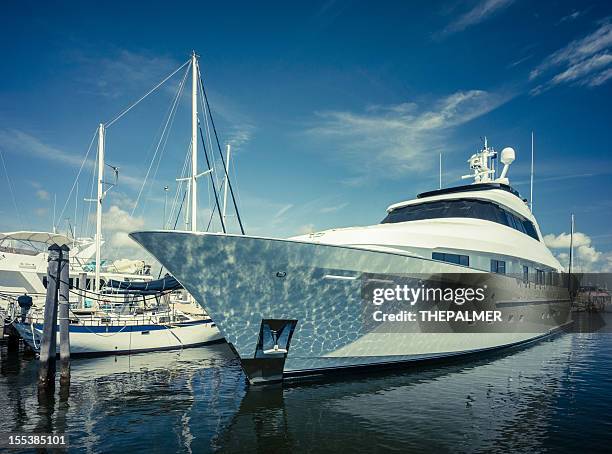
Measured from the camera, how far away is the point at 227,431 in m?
8.52

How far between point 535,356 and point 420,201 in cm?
740

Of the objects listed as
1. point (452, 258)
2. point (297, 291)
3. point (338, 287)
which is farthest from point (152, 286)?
point (452, 258)

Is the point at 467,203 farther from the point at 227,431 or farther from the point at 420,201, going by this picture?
the point at 227,431

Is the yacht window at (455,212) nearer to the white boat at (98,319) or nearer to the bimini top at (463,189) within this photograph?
the bimini top at (463,189)

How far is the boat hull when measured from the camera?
1842 cm

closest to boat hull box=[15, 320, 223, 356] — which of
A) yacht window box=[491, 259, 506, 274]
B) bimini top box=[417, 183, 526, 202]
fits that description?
bimini top box=[417, 183, 526, 202]

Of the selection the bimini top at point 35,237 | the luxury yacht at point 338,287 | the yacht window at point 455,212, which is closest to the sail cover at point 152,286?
the luxury yacht at point 338,287

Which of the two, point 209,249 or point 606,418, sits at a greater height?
point 209,249

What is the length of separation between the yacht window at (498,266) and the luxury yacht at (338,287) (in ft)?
0.12

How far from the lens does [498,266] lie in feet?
48.5

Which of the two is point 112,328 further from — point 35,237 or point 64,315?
point 35,237

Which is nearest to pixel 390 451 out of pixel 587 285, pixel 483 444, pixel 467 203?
pixel 483 444

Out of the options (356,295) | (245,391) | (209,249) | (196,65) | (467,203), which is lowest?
(245,391)

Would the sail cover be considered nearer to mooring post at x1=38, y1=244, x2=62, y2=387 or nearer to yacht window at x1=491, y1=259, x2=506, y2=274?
mooring post at x1=38, y1=244, x2=62, y2=387
